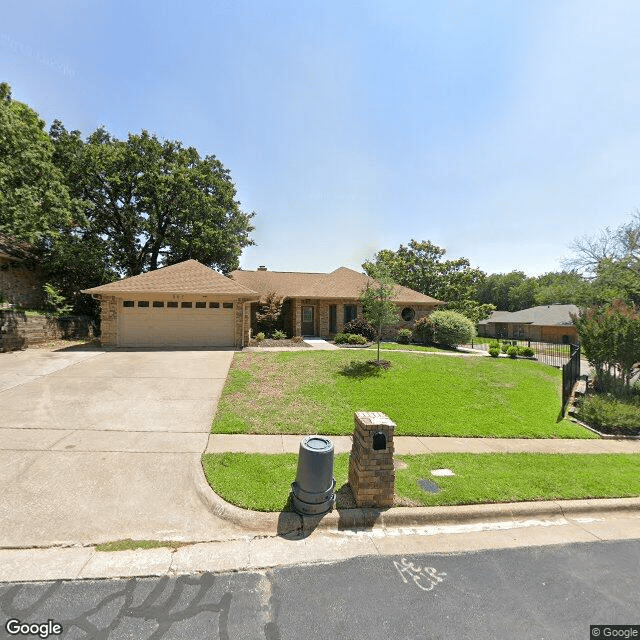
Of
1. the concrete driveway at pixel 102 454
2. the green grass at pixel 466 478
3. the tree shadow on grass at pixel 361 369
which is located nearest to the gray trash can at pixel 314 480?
the green grass at pixel 466 478

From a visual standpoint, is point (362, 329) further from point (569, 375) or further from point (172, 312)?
point (569, 375)

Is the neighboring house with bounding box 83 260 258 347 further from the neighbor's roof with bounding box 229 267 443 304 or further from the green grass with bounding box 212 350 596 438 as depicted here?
the neighbor's roof with bounding box 229 267 443 304

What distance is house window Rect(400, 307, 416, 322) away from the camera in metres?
23.0

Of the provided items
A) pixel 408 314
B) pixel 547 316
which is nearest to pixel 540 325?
pixel 547 316

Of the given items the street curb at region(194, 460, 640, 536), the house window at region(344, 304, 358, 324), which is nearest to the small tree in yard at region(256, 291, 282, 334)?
the house window at region(344, 304, 358, 324)

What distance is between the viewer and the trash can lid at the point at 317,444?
420 cm

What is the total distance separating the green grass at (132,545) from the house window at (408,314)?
68.6 feet

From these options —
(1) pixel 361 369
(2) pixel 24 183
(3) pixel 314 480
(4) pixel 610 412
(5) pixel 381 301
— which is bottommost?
(4) pixel 610 412

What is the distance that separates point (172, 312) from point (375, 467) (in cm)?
1402

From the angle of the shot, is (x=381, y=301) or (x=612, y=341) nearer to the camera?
(x=612, y=341)

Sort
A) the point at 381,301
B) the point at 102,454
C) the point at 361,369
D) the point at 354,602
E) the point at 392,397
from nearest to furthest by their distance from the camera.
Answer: the point at 354,602, the point at 102,454, the point at 392,397, the point at 361,369, the point at 381,301

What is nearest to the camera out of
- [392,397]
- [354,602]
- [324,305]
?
[354,602]

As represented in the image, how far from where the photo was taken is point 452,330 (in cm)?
1950

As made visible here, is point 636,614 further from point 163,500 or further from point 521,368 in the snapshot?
point 521,368
